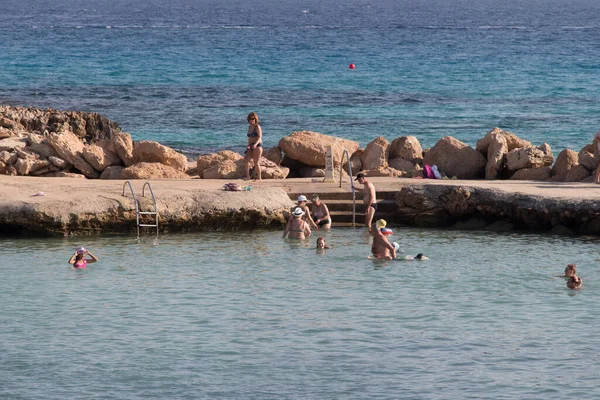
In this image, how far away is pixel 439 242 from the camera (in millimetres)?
22203

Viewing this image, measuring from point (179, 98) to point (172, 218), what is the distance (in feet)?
99.9

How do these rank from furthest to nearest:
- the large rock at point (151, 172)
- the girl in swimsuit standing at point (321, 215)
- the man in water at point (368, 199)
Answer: the large rock at point (151, 172) → the girl in swimsuit standing at point (321, 215) → the man in water at point (368, 199)

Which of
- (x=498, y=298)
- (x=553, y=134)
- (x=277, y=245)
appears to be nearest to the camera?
(x=498, y=298)

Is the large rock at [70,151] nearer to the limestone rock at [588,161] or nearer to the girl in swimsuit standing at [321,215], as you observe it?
the girl in swimsuit standing at [321,215]

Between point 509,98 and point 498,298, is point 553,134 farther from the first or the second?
point 498,298

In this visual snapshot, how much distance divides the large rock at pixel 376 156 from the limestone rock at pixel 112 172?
6577 millimetres

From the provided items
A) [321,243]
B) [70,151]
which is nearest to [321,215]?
[321,243]

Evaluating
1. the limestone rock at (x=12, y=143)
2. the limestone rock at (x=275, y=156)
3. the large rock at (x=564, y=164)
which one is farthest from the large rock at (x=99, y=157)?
the large rock at (x=564, y=164)

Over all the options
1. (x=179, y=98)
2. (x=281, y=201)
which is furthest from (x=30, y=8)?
(x=281, y=201)

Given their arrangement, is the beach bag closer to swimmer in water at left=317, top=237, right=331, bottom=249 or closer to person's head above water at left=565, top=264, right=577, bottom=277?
swimmer in water at left=317, top=237, right=331, bottom=249

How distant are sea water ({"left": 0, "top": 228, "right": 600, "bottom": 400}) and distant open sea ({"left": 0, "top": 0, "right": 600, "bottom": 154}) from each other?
18.0 metres

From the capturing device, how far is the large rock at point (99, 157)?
92.0 ft

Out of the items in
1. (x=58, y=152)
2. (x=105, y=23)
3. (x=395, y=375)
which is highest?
(x=105, y=23)

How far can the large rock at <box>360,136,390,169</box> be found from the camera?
93.6 ft
